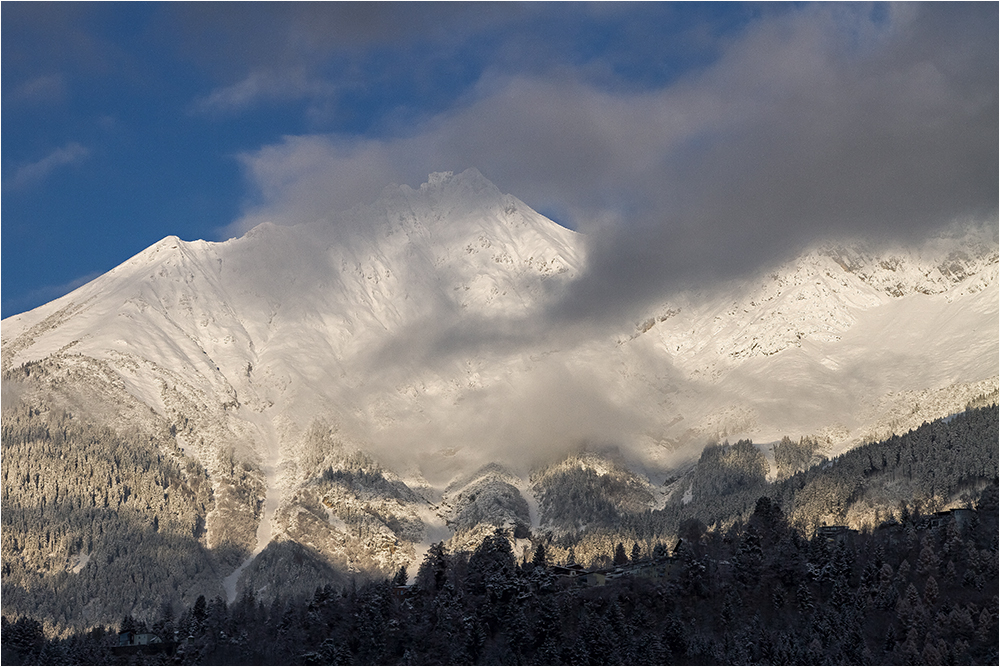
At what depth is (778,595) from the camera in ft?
609

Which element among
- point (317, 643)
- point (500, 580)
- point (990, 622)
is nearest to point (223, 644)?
point (317, 643)

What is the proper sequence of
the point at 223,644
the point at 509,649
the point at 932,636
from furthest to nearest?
the point at 223,644 < the point at 509,649 < the point at 932,636

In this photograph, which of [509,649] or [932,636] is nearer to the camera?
[932,636]

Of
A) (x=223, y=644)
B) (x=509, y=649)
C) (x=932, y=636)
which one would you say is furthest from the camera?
(x=223, y=644)

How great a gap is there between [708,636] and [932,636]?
3029 cm

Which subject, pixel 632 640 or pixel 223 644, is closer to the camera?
pixel 632 640

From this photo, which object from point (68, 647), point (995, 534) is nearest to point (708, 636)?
point (995, 534)

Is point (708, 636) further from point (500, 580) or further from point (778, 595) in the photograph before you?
point (500, 580)

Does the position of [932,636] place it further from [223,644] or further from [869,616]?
[223,644]

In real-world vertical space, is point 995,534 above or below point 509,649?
above

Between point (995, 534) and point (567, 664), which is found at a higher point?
point (995, 534)

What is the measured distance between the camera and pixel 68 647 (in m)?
196

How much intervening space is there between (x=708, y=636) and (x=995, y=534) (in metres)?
53.4

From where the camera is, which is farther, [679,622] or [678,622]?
[679,622]
